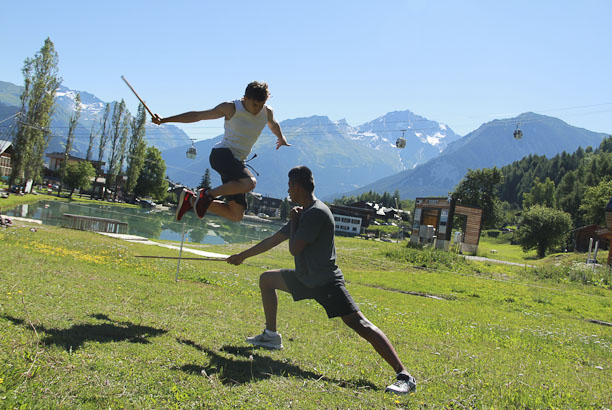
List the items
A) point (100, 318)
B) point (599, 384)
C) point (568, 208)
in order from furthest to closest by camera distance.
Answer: point (568, 208) < point (599, 384) < point (100, 318)

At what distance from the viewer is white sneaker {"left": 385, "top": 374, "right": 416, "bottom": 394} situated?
4.08 meters

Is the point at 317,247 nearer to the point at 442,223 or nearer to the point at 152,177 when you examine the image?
the point at 442,223

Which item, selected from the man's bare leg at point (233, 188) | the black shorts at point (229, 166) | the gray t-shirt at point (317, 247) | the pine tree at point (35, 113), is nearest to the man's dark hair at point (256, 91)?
the black shorts at point (229, 166)

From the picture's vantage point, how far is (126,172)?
85.2 m

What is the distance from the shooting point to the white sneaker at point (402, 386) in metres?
4.08

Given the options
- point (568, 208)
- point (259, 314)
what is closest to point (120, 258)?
point (259, 314)

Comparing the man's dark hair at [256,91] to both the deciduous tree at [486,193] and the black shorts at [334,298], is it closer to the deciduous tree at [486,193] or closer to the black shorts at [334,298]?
the black shorts at [334,298]

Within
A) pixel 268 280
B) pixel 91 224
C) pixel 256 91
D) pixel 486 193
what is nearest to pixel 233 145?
pixel 256 91

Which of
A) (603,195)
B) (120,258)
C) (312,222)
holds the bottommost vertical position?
(120,258)

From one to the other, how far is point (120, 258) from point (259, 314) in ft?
23.3

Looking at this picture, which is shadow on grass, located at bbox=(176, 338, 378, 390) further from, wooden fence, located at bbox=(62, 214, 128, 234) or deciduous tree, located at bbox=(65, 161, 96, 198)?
deciduous tree, located at bbox=(65, 161, 96, 198)

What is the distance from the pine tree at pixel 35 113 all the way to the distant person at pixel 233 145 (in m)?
53.2

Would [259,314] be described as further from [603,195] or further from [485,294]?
[603,195]

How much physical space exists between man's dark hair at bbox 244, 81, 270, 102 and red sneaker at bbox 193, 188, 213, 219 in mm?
1352
